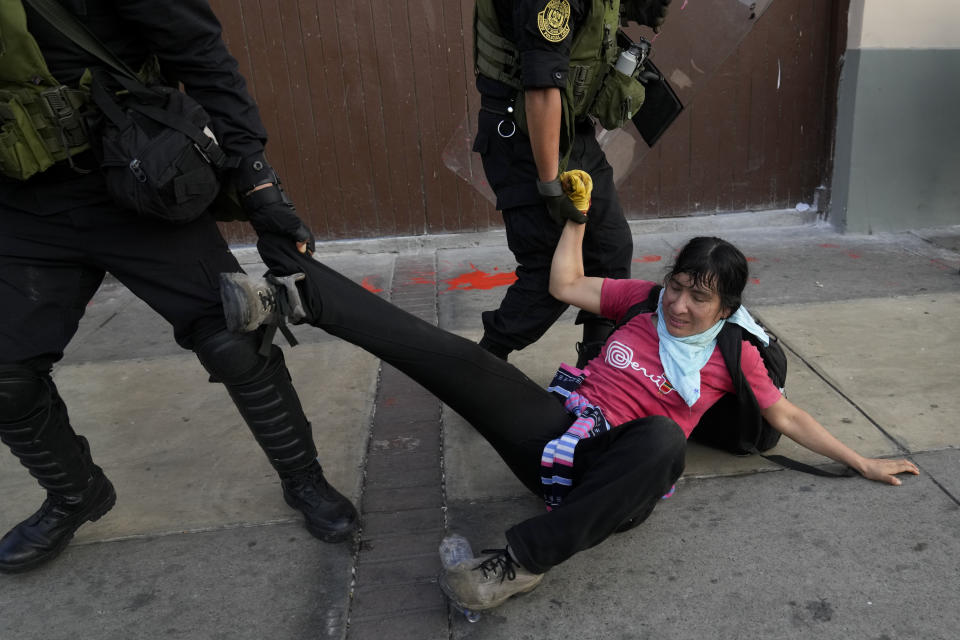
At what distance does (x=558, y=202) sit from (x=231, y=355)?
1103mm

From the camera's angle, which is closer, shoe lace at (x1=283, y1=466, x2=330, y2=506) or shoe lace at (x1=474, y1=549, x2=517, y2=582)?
shoe lace at (x1=474, y1=549, x2=517, y2=582)

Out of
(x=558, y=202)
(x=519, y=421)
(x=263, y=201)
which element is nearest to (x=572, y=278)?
(x=558, y=202)

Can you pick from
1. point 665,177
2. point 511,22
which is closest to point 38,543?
point 511,22

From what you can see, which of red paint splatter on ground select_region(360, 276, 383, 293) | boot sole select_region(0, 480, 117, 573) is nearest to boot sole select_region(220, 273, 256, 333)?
boot sole select_region(0, 480, 117, 573)

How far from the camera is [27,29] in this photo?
1.71 metres

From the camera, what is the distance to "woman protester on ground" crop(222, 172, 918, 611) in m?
1.80

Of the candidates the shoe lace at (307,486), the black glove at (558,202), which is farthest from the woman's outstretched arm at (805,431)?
the shoe lace at (307,486)

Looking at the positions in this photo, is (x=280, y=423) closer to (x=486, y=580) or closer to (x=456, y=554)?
(x=456, y=554)

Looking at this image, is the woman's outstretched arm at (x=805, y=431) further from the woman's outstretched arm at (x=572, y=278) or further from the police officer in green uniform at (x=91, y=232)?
the police officer in green uniform at (x=91, y=232)

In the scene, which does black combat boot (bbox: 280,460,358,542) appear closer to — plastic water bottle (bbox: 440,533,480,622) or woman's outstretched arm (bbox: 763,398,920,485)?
plastic water bottle (bbox: 440,533,480,622)

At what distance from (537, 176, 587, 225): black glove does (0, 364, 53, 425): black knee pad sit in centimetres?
153

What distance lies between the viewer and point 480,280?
4566mm

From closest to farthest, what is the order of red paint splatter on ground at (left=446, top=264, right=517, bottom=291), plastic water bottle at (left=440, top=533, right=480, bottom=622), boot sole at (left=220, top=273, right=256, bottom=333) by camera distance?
boot sole at (left=220, top=273, right=256, bottom=333) < plastic water bottle at (left=440, top=533, right=480, bottom=622) < red paint splatter on ground at (left=446, top=264, right=517, bottom=291)

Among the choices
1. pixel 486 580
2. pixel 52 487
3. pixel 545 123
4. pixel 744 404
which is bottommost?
pixel 486 580
